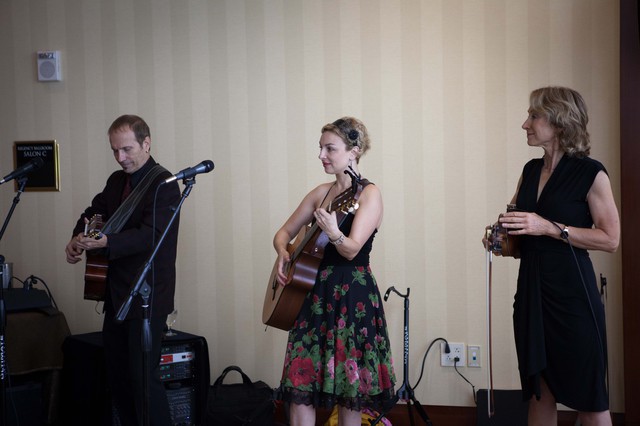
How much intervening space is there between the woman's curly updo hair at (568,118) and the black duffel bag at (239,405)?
71.4 inches

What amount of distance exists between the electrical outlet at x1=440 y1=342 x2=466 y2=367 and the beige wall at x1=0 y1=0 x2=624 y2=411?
4 cm

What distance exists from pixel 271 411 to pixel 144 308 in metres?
1.30

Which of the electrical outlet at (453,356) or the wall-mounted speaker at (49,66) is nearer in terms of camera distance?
the electrical outlet at (453,356)

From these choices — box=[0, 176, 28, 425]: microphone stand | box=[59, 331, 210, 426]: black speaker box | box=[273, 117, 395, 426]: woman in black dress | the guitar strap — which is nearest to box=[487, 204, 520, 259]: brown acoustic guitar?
box=[273, 117, 395, 426]: woman in black dress

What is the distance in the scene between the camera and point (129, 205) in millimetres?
3021

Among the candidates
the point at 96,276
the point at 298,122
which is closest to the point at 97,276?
the point at 96,276

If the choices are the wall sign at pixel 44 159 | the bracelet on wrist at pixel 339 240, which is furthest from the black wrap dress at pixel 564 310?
the wall sign at pixel 44 159

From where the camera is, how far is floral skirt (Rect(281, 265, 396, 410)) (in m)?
2.54

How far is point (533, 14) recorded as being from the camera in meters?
3.46

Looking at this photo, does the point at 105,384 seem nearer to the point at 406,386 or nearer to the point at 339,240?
the point at 406,386

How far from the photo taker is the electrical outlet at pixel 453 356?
142 inches

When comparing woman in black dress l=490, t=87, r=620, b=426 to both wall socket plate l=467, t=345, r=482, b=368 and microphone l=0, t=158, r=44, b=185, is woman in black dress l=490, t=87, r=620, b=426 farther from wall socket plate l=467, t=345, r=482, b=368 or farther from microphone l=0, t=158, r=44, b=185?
microphone l=0, t=158, r=44, b=185

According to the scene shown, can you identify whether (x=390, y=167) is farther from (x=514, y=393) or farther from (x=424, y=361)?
(x=514, y=393)

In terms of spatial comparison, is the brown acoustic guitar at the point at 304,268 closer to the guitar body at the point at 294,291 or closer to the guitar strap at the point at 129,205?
the guitar body at the point at 294,291
